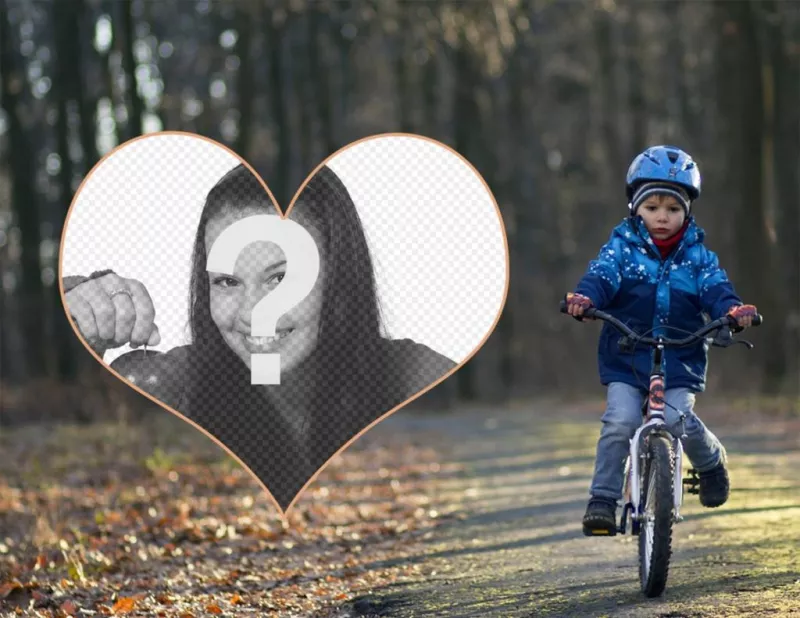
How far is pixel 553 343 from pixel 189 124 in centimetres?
1580

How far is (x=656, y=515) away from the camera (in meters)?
6.45

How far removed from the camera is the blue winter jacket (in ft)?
22.7

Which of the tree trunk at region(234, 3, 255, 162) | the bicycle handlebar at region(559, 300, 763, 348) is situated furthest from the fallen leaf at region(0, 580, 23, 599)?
the tree trunk at region(234, 3, 255, 162)

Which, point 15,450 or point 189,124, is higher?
point 189,124

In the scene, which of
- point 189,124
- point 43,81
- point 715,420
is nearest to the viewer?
point 715,420

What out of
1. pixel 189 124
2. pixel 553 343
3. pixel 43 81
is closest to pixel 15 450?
pixel 43 81

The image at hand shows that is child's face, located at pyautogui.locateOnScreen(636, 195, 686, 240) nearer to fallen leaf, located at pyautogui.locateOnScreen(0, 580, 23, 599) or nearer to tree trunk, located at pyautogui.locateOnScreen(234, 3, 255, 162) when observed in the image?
fallen leaf, located at pyautogui.locateOnScreen(0, 580, 23, 599)

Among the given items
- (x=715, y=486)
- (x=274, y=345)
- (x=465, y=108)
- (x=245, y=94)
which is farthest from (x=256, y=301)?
(x=465, y=108)

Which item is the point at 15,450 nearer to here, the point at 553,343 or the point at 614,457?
the point at 614,457

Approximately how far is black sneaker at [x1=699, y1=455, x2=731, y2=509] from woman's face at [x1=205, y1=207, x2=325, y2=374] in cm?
255

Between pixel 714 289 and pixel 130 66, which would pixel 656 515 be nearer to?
pixel 714 289

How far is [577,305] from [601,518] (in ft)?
3.60

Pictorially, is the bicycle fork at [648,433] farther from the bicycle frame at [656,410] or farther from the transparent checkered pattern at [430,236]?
the transparent checkered pattern at [430,236]

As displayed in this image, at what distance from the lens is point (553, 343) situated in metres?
46.4
